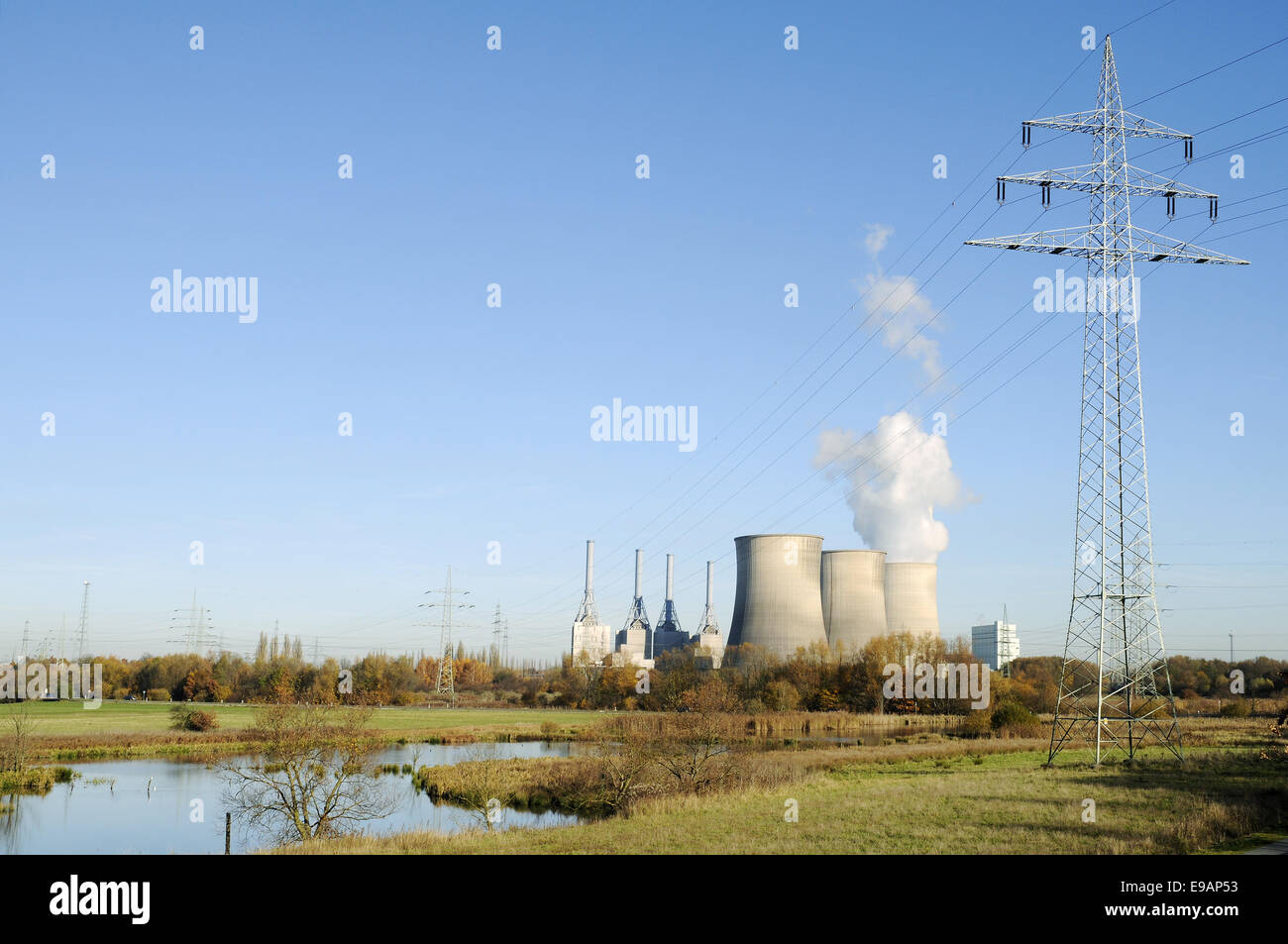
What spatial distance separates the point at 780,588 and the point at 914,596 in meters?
14.1

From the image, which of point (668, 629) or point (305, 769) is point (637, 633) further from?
point (305, 769)

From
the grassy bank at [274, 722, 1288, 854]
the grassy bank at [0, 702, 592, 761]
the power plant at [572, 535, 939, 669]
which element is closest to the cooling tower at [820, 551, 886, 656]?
the power plant at [572, 535, 939, 669]

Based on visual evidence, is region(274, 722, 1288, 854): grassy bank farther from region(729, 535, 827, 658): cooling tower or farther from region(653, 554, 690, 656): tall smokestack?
region(653, 554, 690, 656): tall smokestack

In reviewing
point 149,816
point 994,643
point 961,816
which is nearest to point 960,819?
point 961,816

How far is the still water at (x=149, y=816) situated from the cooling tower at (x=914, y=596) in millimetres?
40804

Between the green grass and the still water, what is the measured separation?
15.8 ft

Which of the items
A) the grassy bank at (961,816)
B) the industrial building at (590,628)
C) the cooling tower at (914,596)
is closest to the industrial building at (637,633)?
the industrial building at (590,628)

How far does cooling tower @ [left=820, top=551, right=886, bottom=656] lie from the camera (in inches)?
2562

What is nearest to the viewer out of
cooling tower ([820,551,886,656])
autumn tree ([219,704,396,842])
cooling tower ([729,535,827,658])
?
autumn tree ([219,704,396,842])

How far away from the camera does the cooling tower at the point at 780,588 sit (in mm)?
59656

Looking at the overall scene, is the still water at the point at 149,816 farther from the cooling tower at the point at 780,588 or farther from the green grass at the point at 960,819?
the cooling tower at the point at 780,588
